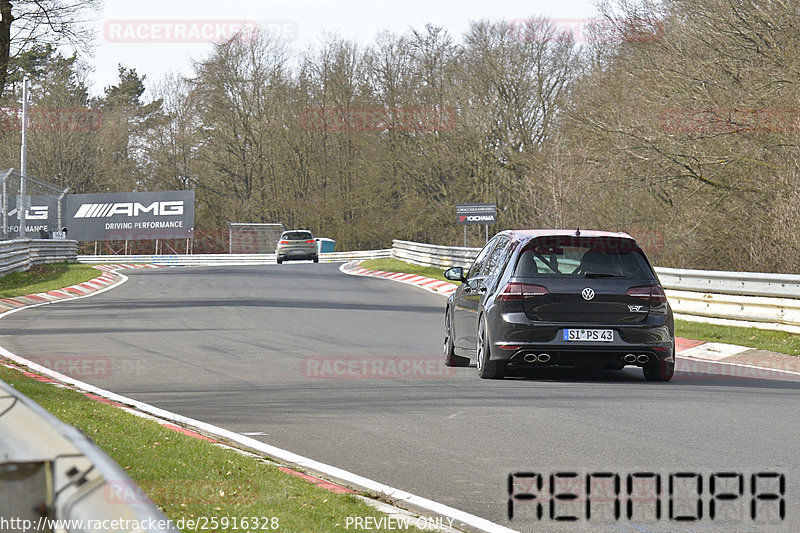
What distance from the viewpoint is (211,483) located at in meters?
5.97

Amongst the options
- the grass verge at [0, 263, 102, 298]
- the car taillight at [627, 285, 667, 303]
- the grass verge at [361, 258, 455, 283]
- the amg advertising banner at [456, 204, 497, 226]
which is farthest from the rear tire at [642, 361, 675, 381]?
the amg advertising banner at [456, 204, 497, 226]

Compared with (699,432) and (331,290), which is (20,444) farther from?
(331,290)

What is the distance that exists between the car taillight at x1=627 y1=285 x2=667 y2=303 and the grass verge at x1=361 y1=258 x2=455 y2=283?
21606mm

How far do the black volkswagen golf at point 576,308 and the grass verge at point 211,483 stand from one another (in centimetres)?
418

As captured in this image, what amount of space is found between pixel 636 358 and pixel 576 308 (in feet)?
2.81

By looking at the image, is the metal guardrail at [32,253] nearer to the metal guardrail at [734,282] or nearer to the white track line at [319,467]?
the metal guardrail at [734,282]

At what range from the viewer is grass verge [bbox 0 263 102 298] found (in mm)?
26109

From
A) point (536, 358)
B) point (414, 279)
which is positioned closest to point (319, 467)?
point (536, 358)

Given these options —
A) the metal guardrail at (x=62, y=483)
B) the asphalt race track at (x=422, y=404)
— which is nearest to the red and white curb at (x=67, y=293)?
the asphalt race track at (x=422, y=404)

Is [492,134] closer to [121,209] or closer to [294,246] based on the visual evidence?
[294,246]

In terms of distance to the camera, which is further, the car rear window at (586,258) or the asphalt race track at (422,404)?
the car rear window at (586,258)

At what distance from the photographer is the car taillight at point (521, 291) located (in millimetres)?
10898

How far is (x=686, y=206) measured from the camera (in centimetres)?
2714

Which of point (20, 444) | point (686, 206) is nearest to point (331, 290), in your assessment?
point (686, 206)
